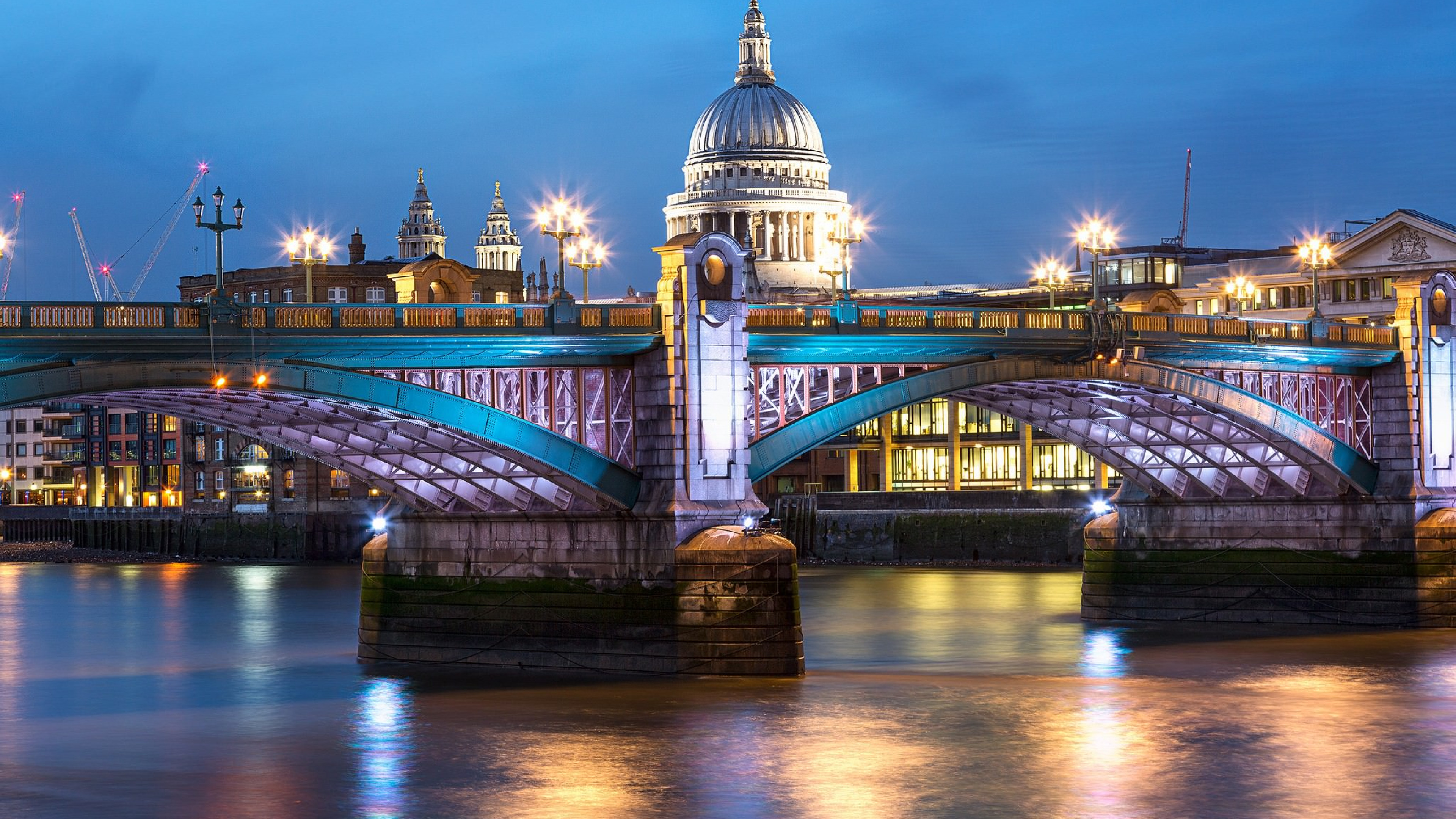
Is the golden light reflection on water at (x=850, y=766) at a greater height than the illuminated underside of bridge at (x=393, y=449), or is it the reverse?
the illuminated underside of bridge at (x=393, y=449)

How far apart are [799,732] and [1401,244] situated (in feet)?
260

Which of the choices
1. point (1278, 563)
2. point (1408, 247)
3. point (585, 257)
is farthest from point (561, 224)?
point (1408, 247)

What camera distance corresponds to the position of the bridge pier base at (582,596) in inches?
1817

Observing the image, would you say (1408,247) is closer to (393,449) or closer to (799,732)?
(393,449)

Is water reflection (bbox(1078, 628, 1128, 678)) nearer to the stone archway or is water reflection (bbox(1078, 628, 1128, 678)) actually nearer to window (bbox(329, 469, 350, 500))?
the stone archway

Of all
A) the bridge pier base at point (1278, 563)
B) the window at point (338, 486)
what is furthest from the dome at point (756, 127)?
the bridge pier base at point (1278, 563)

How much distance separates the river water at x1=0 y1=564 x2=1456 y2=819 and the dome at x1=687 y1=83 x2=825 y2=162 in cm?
10717

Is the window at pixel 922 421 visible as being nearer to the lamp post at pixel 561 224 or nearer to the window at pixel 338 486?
the window at pixel 338 486

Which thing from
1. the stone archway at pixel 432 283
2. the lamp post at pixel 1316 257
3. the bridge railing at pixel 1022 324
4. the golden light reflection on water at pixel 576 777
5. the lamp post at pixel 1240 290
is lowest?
the golden light reflection on water at pixel 576 777

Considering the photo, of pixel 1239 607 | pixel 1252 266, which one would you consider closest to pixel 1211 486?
pixel 1239 607

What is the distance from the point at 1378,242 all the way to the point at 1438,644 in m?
58.7

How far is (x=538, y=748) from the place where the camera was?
38.9 meters

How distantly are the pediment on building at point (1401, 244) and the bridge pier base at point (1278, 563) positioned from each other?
4720 centimetres

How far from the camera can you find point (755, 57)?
17525 cm
